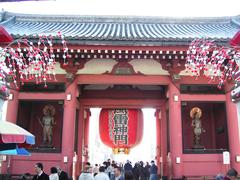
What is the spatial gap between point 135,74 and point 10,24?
943 cm

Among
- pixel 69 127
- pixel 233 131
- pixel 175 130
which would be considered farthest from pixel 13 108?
pixel 233 131

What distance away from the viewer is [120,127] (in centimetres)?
1379

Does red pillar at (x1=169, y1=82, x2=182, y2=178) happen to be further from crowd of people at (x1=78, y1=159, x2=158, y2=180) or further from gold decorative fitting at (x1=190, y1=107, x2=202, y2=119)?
gold decorative fitting at (x1=190, y1=107, x2=202, y2=119)

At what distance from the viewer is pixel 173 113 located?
10.7 meters

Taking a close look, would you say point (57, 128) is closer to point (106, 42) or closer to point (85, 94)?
point (85, 94)

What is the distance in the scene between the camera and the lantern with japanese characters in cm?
1377

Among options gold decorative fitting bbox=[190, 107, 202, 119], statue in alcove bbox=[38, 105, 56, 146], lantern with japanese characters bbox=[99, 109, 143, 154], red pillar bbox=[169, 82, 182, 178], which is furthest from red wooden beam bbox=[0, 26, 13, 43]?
gold decorative fitting bbox=[190, 107, 202, 119]

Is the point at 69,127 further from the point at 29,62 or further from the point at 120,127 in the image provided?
the point at 120,127

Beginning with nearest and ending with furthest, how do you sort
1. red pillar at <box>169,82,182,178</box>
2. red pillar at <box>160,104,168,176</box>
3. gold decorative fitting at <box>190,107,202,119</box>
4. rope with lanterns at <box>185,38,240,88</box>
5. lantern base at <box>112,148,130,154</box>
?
1. rope with lanterns at <box>185,38,240,88</box>
2. red pillar at <box>169,82,182,178</box>
3. gold decorative fitting at <box>190,107,202,119</box>
4. red pillar at <box>160,104,168,176</box>
5. lantern base at <box>112,148,130,154</box>

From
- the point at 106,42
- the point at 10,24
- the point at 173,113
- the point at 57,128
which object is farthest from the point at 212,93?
the point at 10,24

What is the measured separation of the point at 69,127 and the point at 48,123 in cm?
190

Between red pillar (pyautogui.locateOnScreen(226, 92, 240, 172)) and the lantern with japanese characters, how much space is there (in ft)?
15.0

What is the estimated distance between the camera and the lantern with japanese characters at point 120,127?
1377cm

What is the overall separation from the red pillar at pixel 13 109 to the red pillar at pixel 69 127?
1905 millimetres
